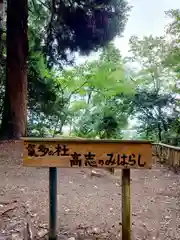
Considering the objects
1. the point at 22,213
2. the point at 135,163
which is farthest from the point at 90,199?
the point at 135,163

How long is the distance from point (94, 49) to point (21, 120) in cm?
285

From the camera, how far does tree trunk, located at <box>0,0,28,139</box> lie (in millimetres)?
6824

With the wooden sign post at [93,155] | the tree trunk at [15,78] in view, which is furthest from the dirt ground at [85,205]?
the tree trunk at [15,78]

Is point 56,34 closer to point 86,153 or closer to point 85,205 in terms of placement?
point 85,205

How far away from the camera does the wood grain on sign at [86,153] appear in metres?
2.31

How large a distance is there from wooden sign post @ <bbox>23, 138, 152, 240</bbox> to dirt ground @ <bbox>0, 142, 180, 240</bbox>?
1.50 feet

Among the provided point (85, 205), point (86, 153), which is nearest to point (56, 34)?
point (85, 205)

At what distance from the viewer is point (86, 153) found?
2.34 m

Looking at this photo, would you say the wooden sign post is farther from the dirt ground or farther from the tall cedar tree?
the tall cedar tree

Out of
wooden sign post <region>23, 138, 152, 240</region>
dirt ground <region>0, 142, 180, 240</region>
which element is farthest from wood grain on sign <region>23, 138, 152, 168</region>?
dirt ground <region>0, 142, 180, 240</region>

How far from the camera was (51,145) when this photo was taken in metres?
2.36

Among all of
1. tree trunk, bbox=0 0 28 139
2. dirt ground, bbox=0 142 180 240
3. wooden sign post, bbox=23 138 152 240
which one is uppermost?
tree trunk, bbox=0 0 28 139

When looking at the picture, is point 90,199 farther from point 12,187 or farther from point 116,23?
point 116,23

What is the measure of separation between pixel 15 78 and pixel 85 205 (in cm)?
445
